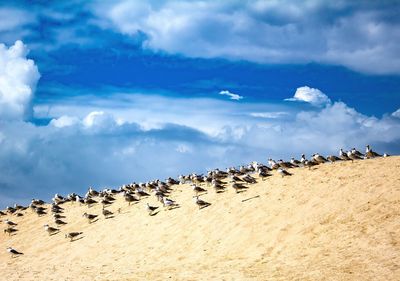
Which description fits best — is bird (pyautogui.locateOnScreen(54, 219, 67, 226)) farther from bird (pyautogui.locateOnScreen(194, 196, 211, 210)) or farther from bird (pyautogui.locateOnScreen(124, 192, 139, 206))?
bird (pyautogui.locateOnScreen(194, 196, 211, 210))

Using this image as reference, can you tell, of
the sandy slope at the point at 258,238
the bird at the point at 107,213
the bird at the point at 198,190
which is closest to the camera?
the sandy slope at the point at 258,238

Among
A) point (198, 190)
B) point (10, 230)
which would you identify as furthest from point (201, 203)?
point (10, 230)

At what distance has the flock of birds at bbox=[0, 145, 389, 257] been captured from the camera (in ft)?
142

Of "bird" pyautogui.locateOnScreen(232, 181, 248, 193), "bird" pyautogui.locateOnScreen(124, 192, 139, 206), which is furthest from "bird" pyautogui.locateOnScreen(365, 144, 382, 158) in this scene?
"bird" pyautogui.locateOnScreen(124, 192, 139, 206)

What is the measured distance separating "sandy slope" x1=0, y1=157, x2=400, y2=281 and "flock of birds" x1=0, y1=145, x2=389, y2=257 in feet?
3.23

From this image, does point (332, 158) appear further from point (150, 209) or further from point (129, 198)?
point (129, 198)

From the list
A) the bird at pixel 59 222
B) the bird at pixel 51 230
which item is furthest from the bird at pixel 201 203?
the bird at pixel 59 222

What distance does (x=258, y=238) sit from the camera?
30.9 m

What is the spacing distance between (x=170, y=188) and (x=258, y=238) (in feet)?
71.7

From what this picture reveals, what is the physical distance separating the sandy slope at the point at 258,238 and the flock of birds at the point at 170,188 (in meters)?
0.98

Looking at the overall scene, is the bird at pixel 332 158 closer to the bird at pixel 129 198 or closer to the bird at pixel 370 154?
the bird at pixel 370 154

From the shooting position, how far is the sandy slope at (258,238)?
24938 millimetres

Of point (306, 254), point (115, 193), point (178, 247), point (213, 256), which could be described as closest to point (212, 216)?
point (178, 247)

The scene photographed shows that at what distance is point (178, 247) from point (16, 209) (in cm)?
4095
